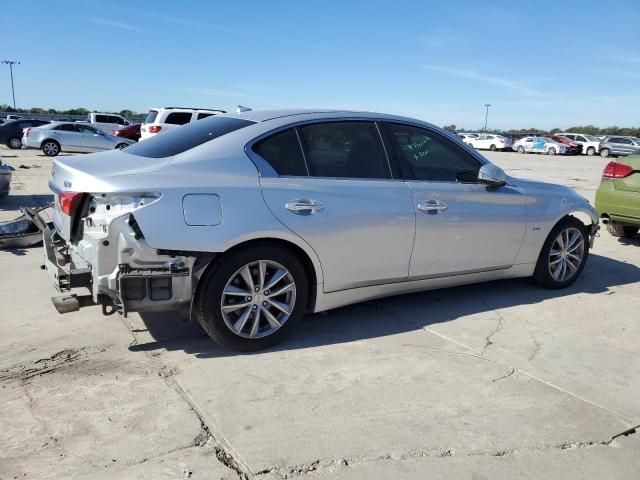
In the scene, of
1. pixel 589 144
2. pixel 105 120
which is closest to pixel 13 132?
pixel 105 120

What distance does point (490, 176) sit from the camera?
4.75 meters

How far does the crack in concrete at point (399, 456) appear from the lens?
2592 mm

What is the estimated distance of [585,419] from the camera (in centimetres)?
318

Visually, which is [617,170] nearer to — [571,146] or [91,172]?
[91,172]

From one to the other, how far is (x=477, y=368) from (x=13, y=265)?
482 cm

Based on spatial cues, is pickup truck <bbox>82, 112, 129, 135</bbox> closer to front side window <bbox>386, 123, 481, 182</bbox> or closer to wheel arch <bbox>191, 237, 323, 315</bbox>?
front side window <bbox>386, 123, 481, 182</bbox>

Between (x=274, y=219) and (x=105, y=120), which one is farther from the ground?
(x=105, y=120)

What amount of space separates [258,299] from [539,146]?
147 ft

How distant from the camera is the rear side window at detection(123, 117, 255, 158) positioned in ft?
13.0

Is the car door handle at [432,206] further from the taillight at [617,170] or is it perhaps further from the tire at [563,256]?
the taillight at [617,170]

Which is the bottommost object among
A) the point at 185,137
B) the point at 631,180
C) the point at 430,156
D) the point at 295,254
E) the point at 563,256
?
the point at 563,256

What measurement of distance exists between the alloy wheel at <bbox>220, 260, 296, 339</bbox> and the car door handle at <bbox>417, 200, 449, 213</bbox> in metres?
1.24

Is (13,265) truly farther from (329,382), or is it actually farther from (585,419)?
(585,419)

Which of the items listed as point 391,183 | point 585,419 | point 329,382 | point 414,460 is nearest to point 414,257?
point 391,183
